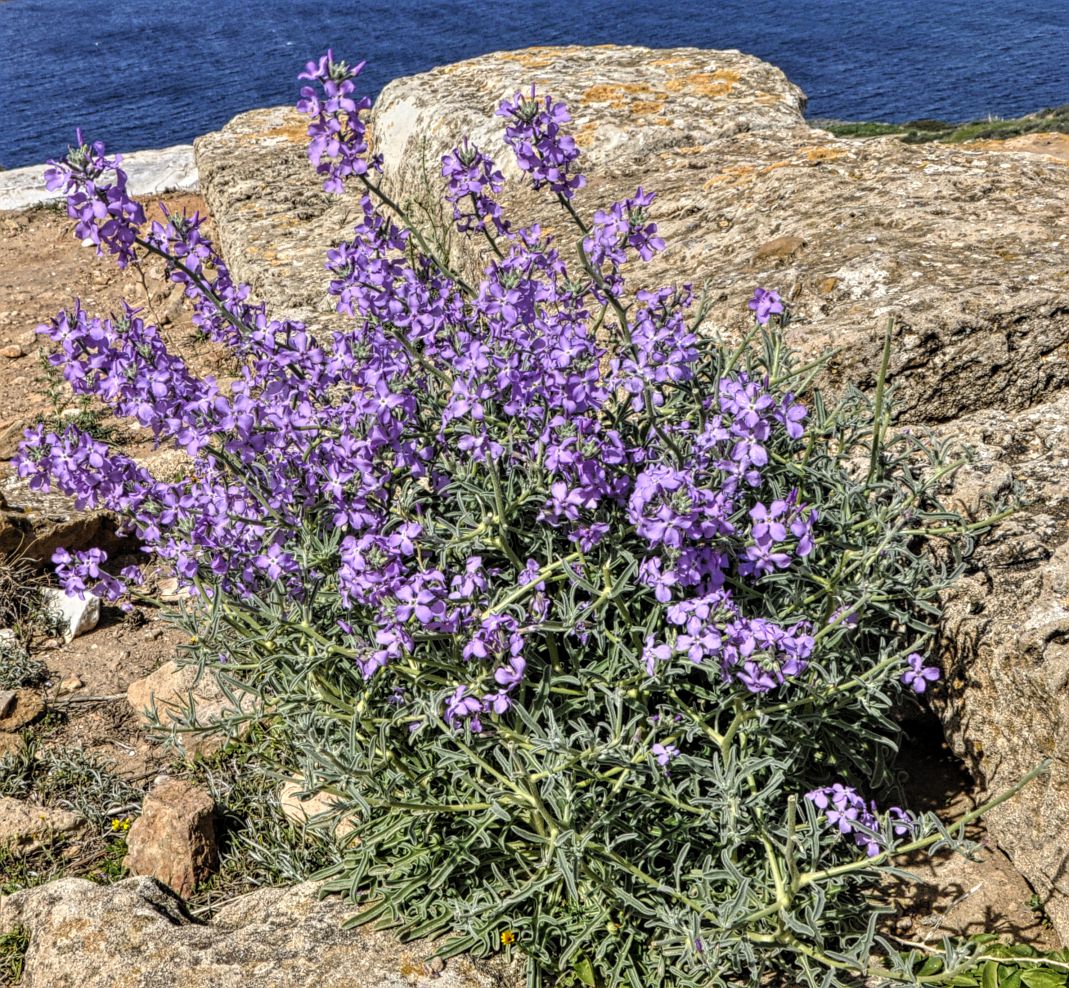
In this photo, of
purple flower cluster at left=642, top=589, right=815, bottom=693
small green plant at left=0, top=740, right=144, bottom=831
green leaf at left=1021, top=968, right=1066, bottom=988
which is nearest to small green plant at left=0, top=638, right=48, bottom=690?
small green plant at left=0, top=740, right=144, bottom=831

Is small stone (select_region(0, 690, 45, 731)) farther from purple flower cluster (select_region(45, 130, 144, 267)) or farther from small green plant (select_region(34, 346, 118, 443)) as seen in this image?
purple flower cluster (select_region(45, 130, 144, 267))

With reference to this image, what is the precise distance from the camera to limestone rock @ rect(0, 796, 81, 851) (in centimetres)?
334

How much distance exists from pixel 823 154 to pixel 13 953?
407 centimetres

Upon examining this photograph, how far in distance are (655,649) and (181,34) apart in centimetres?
3085

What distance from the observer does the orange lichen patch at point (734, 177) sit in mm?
4574

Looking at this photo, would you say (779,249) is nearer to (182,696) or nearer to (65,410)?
(182,696)

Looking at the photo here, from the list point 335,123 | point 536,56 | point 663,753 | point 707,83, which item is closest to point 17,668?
point 335,123

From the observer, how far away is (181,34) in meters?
29.0

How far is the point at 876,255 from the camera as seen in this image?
371 cm

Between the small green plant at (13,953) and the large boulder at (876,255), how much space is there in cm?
245

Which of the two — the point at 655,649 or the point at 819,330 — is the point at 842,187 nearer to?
the point at 819,330

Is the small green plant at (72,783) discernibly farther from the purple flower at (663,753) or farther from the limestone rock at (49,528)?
the purple flower at (663,753)

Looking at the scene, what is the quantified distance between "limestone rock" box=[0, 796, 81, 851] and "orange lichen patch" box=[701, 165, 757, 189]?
335 cm

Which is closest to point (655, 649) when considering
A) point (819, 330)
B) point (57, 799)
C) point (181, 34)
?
point (819, 330)
